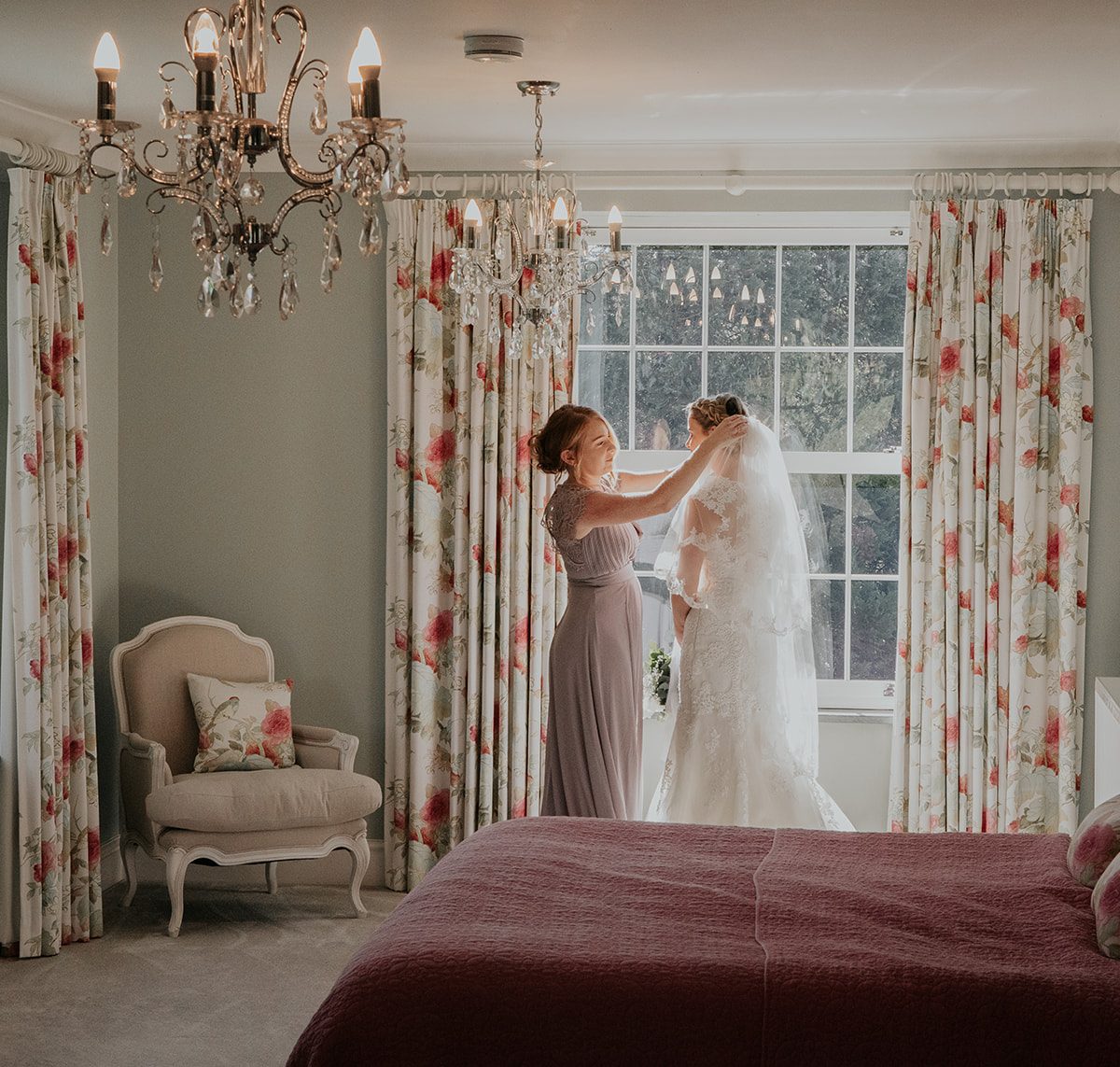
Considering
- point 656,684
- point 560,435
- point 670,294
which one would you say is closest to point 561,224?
point 560,435

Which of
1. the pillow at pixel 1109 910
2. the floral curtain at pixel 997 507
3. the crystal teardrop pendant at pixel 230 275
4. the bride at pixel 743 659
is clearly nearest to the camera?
the crystal teardrop pendant at pixel 230 275

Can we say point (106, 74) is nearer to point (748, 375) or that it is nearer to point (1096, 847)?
point (1096, 847)

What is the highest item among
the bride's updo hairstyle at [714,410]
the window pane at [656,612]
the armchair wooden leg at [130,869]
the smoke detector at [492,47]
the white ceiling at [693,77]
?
the white ceiling at [693,77]

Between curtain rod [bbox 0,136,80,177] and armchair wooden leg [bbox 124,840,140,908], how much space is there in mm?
2390

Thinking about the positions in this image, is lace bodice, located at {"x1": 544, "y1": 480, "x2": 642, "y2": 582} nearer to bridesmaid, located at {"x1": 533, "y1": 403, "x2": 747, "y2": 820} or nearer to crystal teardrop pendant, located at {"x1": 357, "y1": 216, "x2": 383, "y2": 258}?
bridesmaid, located at {"x1": 533, "y1": 403, "x2": 747, "y2": 820}

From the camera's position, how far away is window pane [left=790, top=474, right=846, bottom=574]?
17.8 ft

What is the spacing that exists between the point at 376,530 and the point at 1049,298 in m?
2.67

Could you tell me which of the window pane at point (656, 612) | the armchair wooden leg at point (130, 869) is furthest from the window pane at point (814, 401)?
the armchair wooden leg at point (130, 869)

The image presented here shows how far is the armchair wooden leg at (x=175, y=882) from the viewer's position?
4531 millimetres

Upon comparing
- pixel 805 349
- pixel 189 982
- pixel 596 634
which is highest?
pixel 805 349

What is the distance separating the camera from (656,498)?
4367 mm

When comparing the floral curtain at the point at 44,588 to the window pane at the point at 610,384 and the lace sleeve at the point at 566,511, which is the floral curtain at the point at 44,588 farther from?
the window pane at the point at 610,384

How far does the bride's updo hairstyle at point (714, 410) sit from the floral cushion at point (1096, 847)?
2035mm

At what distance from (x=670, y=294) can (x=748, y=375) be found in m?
0.46
